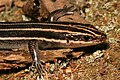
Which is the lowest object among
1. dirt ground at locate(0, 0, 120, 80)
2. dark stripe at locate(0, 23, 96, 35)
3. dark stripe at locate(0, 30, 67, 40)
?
dirt ground at locate(0, 0, 120, 80)

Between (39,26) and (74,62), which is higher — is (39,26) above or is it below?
above

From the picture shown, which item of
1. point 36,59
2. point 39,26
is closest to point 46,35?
point 39,26

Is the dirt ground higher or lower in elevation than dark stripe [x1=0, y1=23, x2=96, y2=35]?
lower

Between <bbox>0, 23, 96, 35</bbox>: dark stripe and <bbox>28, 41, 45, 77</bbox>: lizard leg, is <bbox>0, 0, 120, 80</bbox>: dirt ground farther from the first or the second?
<bbox>0, 23, 96, 35</bbox>: dark stripe

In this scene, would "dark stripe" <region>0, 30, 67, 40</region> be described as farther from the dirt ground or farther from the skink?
the dirt ground

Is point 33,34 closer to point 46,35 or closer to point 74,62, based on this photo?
point 46,35

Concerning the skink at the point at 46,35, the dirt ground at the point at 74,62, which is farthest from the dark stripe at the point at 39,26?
the dirt ground at the point at 74,62

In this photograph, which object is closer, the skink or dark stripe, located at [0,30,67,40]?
the skink

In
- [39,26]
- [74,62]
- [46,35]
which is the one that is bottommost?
[74,62]

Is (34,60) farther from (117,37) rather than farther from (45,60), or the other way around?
(117,37)

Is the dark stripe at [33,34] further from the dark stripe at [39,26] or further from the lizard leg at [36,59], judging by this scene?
the lizard leg at [36,59]

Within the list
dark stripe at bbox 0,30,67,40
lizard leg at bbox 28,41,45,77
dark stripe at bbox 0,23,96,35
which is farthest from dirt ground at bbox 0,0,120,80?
dark stripe at bbox 0,23,96,35
